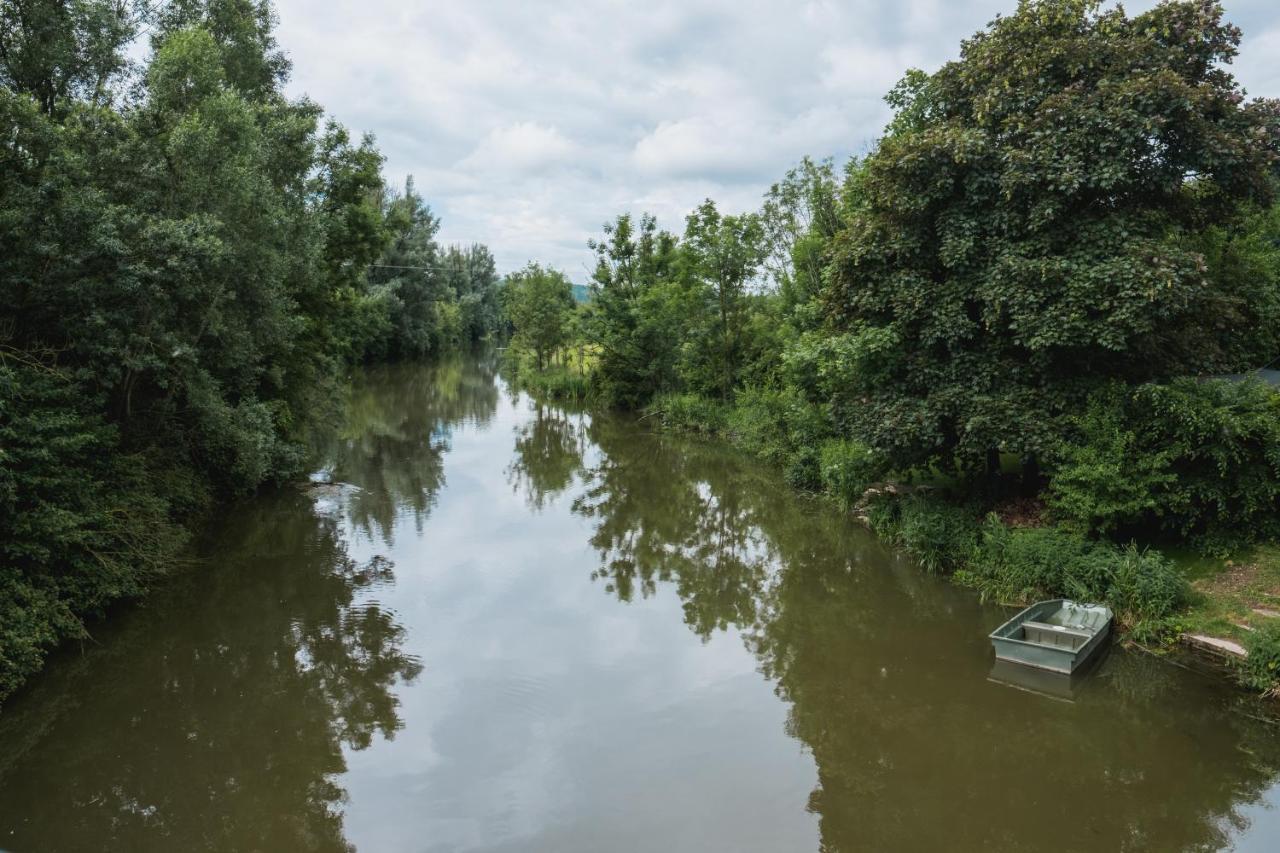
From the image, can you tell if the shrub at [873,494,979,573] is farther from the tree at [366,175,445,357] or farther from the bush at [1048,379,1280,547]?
the tree at [366,175,445,357]

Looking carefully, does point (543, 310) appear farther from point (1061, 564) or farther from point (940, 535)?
point (1061, 564)

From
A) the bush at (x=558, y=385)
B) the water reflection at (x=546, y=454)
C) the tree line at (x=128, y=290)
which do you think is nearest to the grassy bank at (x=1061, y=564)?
the water reflection at (x=546, y=454)

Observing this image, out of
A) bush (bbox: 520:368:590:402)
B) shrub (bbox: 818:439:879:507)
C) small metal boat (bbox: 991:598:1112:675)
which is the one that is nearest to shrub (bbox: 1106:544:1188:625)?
small metal boat (bbox: 991:598:1112:675)

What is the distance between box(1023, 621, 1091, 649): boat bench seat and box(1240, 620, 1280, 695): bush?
155cm

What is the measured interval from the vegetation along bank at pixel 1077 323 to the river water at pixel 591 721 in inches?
60.2

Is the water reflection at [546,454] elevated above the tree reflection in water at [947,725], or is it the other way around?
the water reflection at [546,454]

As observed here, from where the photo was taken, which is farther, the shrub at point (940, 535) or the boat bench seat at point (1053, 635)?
the shrub at point (940, 535)

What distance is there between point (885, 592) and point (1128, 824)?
5.71 meters

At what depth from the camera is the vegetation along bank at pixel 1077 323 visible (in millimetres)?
9961

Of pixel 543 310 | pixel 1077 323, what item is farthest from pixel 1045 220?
pixel 543 310

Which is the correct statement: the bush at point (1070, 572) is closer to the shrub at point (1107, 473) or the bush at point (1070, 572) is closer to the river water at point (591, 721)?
the shrub at point (1107, 473)

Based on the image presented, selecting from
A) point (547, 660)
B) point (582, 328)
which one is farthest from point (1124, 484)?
point (582, 328)

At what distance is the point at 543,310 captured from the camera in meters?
43.6

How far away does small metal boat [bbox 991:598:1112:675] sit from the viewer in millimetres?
8703
